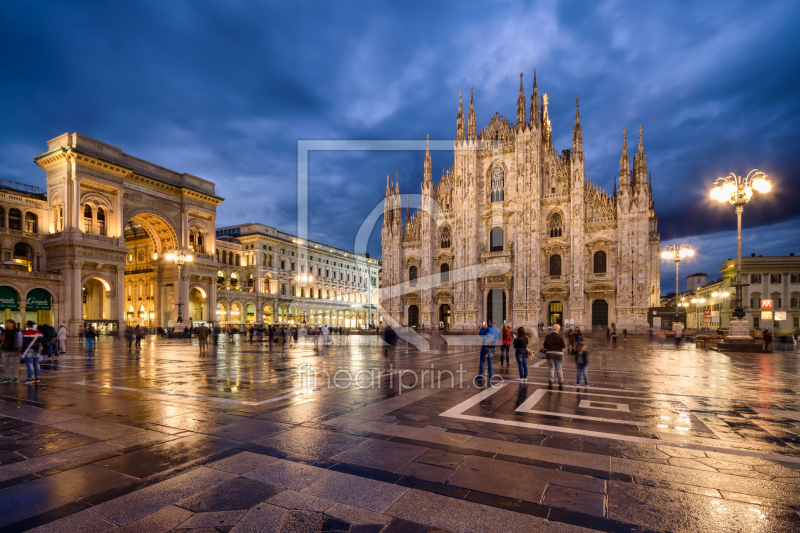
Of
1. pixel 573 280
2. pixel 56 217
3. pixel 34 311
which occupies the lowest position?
pixel 34 311

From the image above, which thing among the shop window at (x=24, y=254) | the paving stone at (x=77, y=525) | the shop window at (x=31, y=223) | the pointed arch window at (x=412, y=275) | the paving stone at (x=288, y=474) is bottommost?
the paving stone at (x=288, y=474)

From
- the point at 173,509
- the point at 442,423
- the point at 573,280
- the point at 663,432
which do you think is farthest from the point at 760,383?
the point at 573,280

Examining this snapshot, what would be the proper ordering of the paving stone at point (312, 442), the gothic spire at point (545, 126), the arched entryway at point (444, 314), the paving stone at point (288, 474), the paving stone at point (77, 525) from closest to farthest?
the paving stone at point (77, 525) < the paving stone at point (288, 474) < the paving stone at point (312, 442) < the gothic spire at point (545, 126) < the arched entryway at point (444, 314)

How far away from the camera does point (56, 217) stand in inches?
1516

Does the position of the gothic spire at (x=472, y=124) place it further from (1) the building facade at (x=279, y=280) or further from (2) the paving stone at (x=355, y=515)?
(2) the paving stone at (x=355, y=515)

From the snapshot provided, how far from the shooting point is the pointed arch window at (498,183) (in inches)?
1788

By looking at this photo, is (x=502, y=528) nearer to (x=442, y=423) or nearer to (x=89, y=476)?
(x=442, y=423)

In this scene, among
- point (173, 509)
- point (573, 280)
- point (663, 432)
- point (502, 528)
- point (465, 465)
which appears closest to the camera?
point (502, 528)

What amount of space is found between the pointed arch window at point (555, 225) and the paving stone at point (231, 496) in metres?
42.6

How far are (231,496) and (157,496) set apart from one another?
2.20 ft

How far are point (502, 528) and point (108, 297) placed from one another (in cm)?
4786

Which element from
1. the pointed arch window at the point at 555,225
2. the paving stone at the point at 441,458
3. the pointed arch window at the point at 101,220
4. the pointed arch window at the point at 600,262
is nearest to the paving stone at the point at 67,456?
the paving stone at the point at 441,458

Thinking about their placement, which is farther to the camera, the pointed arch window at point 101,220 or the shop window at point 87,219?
the pointed arch window at point 101,220

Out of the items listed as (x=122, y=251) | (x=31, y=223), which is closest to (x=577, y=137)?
(x=122, y=251)
